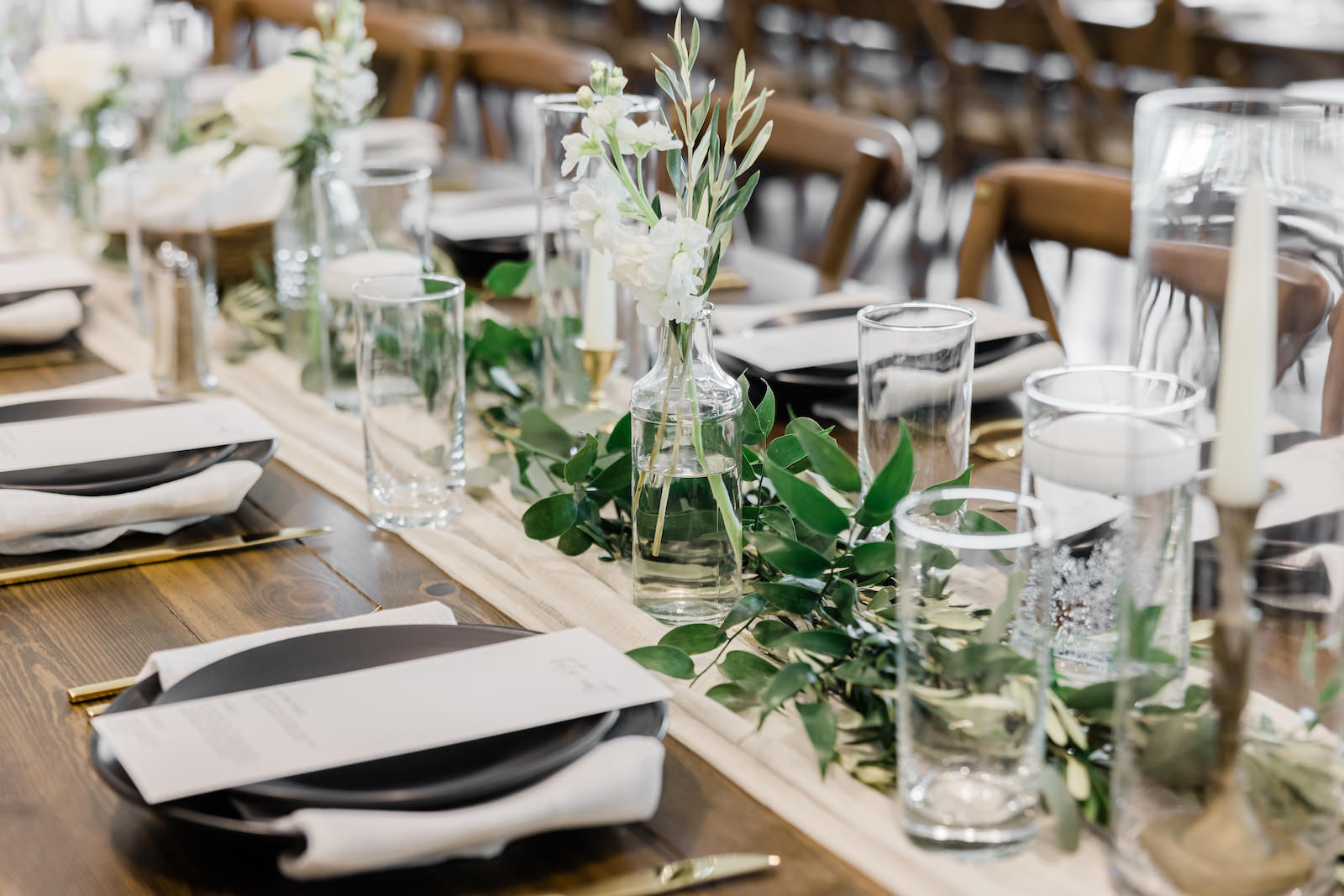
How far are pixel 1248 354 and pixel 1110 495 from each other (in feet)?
0.44

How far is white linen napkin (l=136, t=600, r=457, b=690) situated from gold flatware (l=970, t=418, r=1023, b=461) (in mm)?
487

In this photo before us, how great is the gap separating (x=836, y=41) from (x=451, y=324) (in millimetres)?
3836

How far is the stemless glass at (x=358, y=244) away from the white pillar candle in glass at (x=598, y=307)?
22 centimetres

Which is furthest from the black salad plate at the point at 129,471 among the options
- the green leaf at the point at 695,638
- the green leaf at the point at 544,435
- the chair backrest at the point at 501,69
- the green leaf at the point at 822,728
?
the chair backrest at the point at 501,69

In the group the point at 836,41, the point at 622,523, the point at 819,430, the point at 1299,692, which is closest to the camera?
the point at 1299,692

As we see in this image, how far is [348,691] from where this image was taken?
0.73 meters

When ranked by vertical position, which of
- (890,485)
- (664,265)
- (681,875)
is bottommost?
(681,875)

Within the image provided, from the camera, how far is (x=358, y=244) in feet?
4.76

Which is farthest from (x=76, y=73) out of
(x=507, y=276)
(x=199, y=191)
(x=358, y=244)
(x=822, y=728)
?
(x=822, y=728)

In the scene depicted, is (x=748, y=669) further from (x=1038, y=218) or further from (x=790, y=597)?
(x=1038, y=218)

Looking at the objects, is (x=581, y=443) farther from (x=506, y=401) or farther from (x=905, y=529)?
(x=905, y=529)

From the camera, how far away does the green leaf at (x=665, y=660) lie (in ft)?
2.70

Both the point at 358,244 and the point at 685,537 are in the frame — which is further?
the point at 358,244

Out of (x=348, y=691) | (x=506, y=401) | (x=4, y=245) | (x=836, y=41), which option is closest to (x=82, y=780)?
(x=348, y=691)
